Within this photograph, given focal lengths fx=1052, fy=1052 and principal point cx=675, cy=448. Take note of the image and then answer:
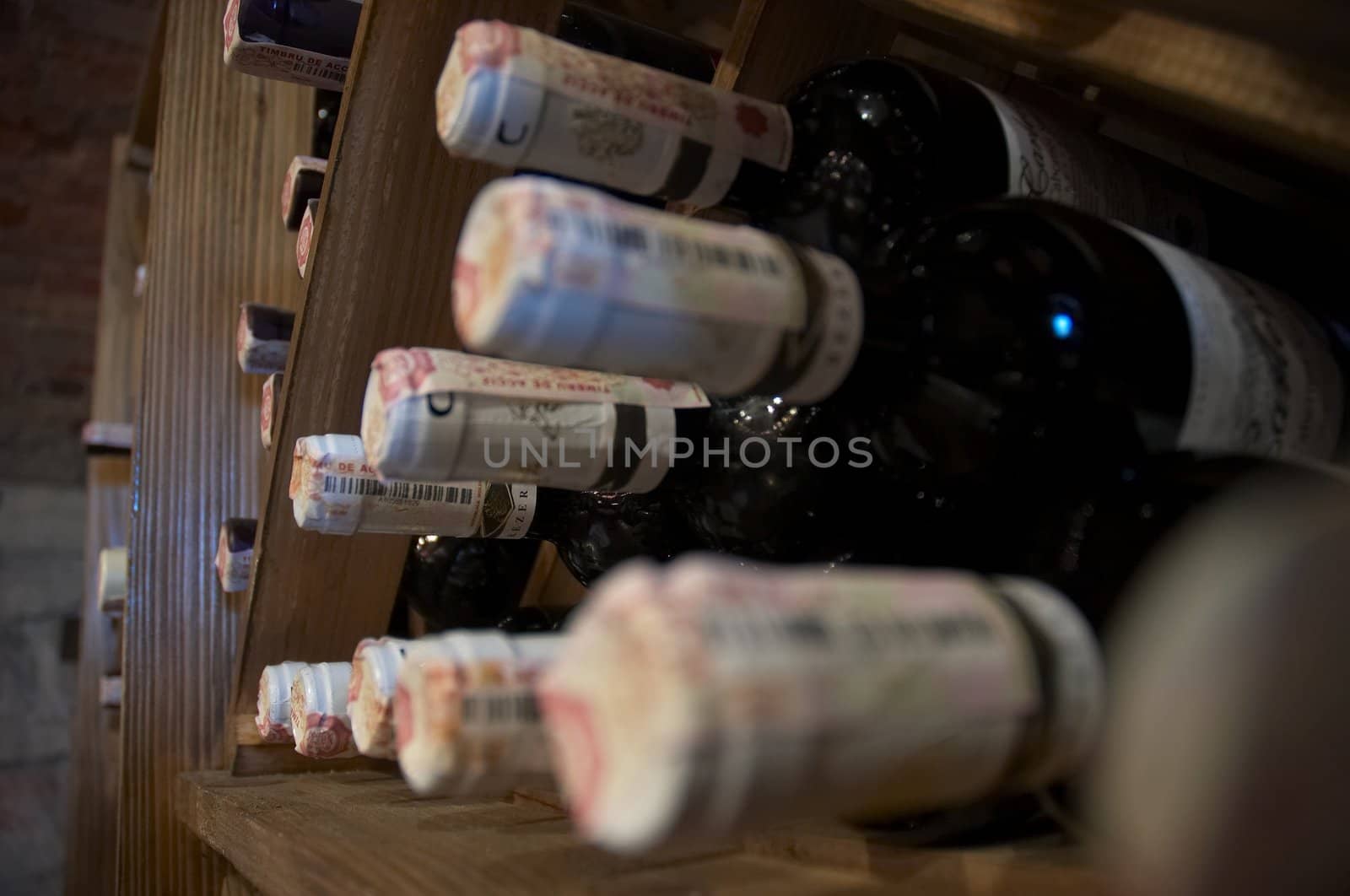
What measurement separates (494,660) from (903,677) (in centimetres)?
15

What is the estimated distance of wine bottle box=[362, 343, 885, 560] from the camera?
37 cm

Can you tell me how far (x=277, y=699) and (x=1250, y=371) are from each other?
0.54 metres

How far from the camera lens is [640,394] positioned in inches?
16.3

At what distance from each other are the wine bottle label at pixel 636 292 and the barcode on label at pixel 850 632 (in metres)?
0.11

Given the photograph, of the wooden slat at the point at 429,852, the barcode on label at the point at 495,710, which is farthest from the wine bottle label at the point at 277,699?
the barcode on label at the point at 495,710

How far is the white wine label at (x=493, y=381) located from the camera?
37cm

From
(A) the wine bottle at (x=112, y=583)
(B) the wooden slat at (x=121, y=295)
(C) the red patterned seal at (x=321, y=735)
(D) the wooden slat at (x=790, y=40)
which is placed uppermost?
(D) the wooden slat at (x=790, y=40)

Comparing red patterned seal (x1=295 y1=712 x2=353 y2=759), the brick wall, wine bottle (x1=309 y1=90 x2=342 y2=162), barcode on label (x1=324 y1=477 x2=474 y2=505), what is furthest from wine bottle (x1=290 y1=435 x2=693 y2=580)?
the brick wall

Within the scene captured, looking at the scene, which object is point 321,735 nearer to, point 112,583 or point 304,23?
point 304,23

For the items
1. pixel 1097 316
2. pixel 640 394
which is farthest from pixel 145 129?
pixel 1097 316

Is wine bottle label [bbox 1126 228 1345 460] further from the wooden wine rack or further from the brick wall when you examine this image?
the brick wall

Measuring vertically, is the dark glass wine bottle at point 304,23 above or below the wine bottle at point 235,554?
above

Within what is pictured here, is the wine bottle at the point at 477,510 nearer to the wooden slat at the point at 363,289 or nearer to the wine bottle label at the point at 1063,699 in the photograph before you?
the wooden slat at the point at 363,289

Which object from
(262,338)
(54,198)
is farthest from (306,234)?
(54,198)
